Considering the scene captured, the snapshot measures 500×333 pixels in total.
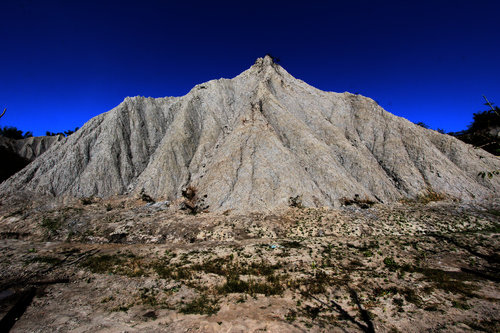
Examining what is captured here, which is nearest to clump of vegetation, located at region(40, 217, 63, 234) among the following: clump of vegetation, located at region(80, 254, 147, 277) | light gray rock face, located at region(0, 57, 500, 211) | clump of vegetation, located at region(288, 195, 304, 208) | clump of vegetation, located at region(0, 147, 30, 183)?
light gray rock face, located at region(0, 57, 500, 211)

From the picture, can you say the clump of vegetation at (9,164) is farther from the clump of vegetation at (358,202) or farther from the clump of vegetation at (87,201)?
the clump of vegetation at (358,202)

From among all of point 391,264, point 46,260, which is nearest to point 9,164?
point 46,260

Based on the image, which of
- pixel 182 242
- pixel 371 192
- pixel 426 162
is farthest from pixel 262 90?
pixel 182 242

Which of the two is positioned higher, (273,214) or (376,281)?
(273,214)

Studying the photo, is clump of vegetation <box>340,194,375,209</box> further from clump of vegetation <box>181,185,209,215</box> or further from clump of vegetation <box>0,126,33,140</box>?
clump of vegetation <box>0,126,33,140</box>

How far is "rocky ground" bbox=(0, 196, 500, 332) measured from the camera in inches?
359

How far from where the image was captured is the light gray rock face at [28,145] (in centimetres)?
5275

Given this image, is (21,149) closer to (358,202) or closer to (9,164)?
(9,164)

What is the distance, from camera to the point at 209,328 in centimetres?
839

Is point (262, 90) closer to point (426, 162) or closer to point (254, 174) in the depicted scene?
point (254, 174)

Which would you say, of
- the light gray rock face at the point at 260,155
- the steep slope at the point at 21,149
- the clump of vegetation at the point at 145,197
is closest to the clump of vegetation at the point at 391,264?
the light gray rock face at the point at 260,155

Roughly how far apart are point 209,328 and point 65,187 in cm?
2946

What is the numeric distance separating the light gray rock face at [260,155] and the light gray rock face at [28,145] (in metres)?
30.9

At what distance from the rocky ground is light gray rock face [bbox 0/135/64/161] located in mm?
41438
